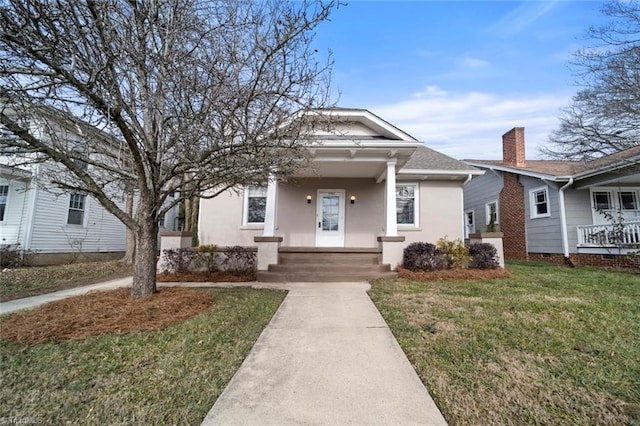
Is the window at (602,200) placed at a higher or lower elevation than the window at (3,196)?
higher

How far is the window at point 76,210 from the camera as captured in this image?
461 inches

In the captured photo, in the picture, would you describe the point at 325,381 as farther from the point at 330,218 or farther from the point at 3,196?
the point at 3,196

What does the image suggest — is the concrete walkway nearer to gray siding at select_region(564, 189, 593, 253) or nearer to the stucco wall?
the stucco wall

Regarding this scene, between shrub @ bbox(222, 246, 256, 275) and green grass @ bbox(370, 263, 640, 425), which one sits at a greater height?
shrub @ bbox(222, 246, 256, 275)

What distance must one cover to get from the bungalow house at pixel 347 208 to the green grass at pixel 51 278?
3.41 meters

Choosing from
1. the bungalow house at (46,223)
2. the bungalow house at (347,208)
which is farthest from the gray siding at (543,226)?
the bungalow house at (46,223)

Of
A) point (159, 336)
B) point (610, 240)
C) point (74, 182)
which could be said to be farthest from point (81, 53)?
point (610, 240)

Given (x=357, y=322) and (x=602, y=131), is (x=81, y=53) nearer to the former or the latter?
(x=357, y=322)

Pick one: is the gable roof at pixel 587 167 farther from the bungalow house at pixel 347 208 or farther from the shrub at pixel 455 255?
the shrub at pixel 455 255

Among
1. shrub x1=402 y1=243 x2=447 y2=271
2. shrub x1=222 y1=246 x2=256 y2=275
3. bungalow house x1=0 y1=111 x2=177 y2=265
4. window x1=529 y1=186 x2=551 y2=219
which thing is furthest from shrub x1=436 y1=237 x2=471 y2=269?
bungalow house x1=0 y1=111 x2=177 y2=265

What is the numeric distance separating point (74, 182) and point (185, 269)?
406 centimetres

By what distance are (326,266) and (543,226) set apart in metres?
10.4

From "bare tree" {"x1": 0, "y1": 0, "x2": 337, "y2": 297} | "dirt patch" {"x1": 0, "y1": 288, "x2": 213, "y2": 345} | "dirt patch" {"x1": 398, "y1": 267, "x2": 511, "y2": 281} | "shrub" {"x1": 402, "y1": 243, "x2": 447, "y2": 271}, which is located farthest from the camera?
"shrub" {"x1": 402, "y1": 243, "x2": 447, "y2": 271}

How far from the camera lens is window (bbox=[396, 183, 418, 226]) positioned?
35.3 ft
